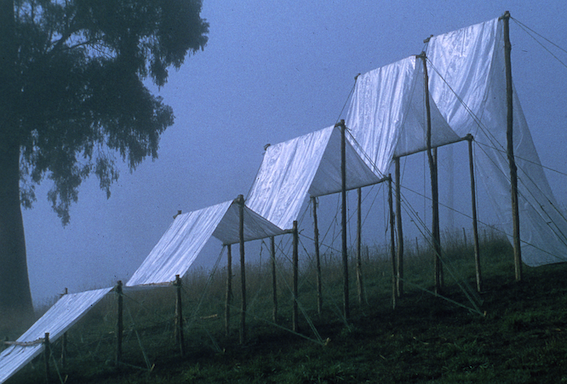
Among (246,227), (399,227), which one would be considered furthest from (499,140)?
(246,227)

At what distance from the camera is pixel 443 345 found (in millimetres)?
5391

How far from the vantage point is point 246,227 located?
794cm

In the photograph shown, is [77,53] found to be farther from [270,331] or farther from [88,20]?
[270,331]

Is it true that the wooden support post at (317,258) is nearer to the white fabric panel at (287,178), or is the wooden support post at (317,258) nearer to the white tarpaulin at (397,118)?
the white fabric panel at (287,178)

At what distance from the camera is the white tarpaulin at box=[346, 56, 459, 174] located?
26.2 ft

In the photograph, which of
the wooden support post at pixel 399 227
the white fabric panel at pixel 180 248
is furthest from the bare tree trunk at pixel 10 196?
the wooden support post at pixel 399 227

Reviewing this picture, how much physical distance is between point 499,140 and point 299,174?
3.62 meters

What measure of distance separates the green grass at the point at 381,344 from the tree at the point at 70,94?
5.35m

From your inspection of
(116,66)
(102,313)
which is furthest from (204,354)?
(116,66)

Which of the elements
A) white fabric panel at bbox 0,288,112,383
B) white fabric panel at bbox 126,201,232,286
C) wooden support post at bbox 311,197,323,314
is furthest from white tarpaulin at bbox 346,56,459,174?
white fabric panel at bbox 0,288,112,383

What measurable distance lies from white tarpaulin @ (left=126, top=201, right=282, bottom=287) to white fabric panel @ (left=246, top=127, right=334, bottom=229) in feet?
1.09

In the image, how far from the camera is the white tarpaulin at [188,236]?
6.80 m

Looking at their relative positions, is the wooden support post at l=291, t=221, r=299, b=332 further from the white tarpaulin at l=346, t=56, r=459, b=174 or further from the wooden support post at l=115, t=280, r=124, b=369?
the wooden support post at l=115, t=280, r=124, b=369

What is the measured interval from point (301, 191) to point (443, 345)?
304 centimetres
